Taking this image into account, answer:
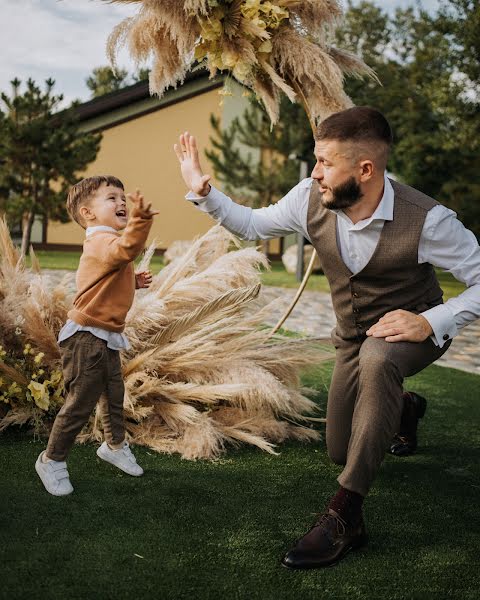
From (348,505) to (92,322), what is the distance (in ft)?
4.12

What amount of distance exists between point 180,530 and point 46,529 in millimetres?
474

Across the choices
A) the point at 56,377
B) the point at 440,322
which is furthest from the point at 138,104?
the point at 440,322

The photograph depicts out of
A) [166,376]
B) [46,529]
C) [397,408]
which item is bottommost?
[46,529]

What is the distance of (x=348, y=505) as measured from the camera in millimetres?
2559

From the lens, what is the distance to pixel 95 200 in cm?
311

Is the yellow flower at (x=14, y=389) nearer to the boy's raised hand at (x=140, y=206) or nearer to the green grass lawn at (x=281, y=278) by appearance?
the boy's raised hand at (x=140, y=206)

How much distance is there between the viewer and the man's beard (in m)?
2.78

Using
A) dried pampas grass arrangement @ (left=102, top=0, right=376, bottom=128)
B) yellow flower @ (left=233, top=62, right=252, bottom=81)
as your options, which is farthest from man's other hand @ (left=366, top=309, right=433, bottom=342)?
yellow flower @ (left=233, top=62, right=252, bottom=81)

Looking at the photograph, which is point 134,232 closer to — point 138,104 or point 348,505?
point 348,505

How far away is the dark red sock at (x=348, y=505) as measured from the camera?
2.55 m

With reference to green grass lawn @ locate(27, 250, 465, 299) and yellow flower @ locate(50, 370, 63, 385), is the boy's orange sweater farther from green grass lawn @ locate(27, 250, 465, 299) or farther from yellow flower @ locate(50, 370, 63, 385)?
green grass lawn @ locate(27, 250, 465, 299)

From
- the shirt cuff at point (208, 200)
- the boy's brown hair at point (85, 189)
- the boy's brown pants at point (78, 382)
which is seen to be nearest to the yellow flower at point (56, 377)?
the boy's brown pants at point (78, 382)

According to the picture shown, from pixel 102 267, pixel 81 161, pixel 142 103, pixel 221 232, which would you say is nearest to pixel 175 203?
pixel 142 103

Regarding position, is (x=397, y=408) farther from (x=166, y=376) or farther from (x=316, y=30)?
A: (x=316, y=30)
